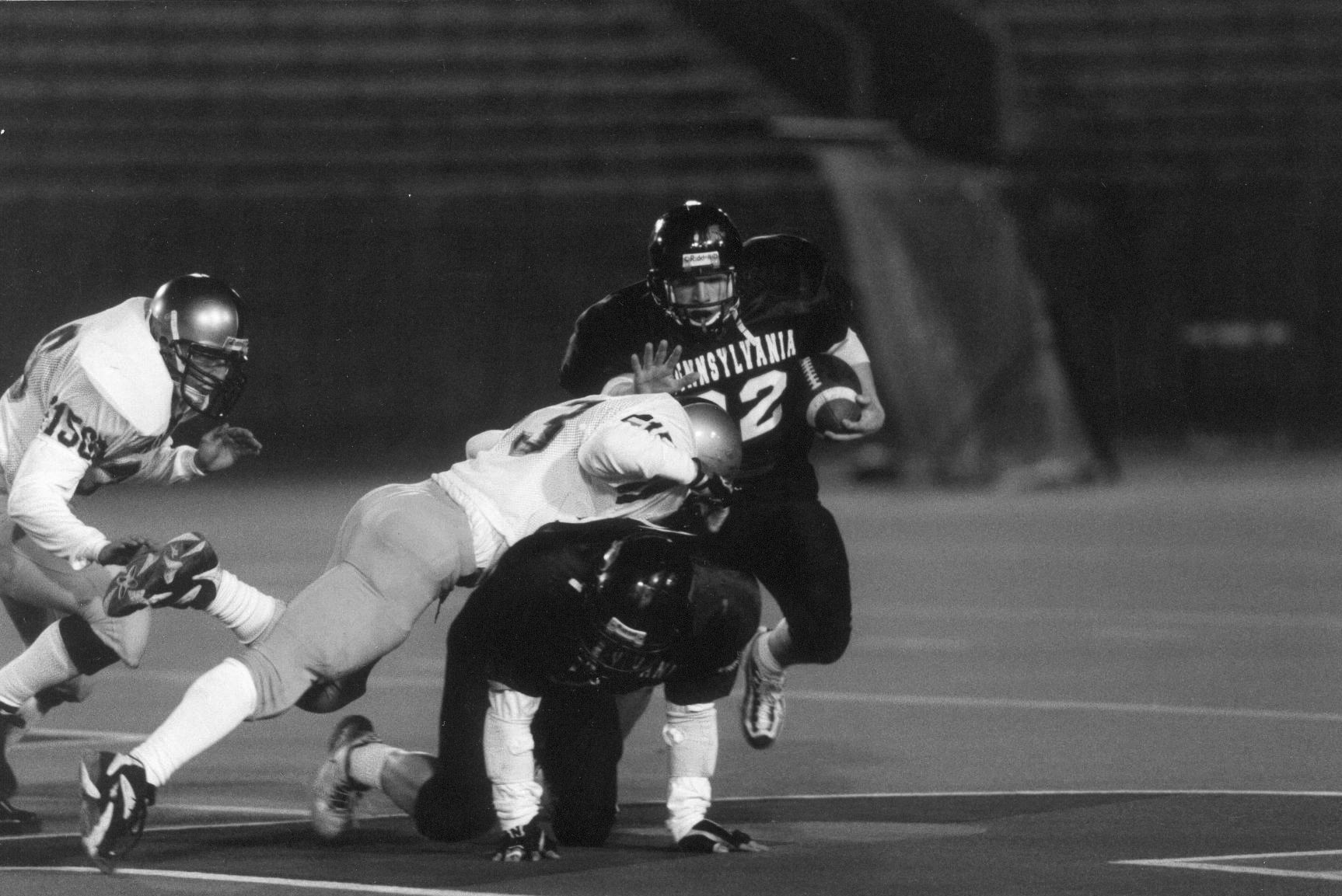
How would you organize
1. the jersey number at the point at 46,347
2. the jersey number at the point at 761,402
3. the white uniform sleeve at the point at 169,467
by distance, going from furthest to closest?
the jersey number at the point at 761,402
the white uniform sleeve at the point at 169,467
the jersey number at the point at 46,347

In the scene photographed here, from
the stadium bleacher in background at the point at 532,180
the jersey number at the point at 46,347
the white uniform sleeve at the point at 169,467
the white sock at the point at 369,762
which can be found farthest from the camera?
the stadium bleacher in background at the point at 532,180

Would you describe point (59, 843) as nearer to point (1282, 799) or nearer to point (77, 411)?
point (77, 411)

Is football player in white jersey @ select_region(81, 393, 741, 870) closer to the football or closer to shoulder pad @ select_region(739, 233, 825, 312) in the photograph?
the football

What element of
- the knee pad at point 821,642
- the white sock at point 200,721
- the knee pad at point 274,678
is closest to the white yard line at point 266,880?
the white sock at point 200,721

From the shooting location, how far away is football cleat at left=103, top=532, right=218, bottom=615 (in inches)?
213

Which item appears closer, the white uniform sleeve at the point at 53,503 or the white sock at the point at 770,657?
the white uniform sleeve at the point at 53,503

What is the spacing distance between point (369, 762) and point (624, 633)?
84 cm

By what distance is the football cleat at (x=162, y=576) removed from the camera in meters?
5.40

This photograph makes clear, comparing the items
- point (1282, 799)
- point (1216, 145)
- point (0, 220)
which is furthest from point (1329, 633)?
point (0, 220)

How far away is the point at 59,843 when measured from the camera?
18.8 feet

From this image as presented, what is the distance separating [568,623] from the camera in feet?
17.7

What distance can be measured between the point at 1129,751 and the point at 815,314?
6.10 feet

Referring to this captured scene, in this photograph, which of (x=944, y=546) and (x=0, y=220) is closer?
(x=944, y=546)

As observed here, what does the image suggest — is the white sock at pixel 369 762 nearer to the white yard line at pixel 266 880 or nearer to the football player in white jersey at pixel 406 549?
the football player in white jersey at pixel 406 549
